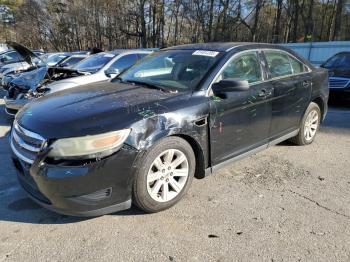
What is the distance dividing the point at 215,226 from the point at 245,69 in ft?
6.37

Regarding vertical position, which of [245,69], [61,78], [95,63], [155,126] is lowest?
[61,78]

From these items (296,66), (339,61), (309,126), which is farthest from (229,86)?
(339,61)

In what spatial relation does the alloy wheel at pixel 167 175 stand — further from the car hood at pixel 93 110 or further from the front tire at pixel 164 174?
the car hood at pixel 93 110

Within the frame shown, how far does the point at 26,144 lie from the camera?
2.91 metres

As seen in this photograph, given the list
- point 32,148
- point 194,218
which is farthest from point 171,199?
point 32,148

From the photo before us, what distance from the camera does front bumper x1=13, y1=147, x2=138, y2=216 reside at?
2.65 meters

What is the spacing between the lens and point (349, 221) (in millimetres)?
3068

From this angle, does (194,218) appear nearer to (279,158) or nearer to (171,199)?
(171,199)

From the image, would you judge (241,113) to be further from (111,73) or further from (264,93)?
(111,73)

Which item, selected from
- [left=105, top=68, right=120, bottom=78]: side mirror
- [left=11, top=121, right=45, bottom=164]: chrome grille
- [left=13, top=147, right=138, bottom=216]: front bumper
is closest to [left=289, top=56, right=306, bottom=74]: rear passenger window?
[left=13, top=147, right=138, bottom=216]: front bumper

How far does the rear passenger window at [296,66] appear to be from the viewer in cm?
472

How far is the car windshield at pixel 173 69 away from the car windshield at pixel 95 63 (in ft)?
10.9

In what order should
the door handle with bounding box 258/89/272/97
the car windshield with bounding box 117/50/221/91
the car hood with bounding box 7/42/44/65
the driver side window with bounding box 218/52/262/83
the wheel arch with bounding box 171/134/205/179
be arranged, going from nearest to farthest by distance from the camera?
the wheel arch with bounding box 171/134/205/179 < the car windshield with bounding box 117/50/221/91 < the driver side window with bounding box 218/52/262/83 < the door handle with bounding box 258/89/272/97 < the car hood with bounding box 7/42/44/65

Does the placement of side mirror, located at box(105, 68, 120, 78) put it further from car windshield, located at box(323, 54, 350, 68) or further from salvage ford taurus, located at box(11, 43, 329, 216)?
car windshield, located at box(323, 54, 350, 68)
